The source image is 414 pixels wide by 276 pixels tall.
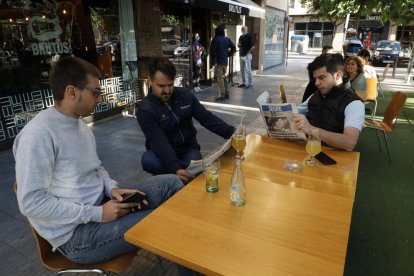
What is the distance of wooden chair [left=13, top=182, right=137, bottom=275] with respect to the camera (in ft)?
4.61

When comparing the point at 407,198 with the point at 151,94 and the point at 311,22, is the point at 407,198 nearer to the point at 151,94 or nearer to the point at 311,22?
the point at 151,94

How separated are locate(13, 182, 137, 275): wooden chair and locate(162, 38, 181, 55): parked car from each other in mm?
6608

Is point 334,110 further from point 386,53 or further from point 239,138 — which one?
point 386,53

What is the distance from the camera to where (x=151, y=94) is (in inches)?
92.0

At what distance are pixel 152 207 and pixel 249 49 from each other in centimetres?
773

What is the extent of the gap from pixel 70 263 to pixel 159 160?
1.06 meters

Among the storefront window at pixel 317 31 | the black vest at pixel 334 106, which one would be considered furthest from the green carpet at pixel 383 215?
the storefront window at pixel 317 31

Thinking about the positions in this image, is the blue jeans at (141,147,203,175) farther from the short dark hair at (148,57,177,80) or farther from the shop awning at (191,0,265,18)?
the shop awning at (191,0,265,18)

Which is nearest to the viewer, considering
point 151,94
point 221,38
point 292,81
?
point 151,94

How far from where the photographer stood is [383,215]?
8.92 feet

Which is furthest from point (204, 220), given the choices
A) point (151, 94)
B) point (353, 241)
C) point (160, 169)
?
point (353, 241)

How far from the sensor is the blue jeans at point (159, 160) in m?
2.38

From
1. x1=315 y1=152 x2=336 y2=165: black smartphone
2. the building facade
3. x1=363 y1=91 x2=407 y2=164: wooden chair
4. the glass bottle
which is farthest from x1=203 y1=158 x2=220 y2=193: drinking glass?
the building facade

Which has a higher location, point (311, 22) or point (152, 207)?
point (311, 22)
